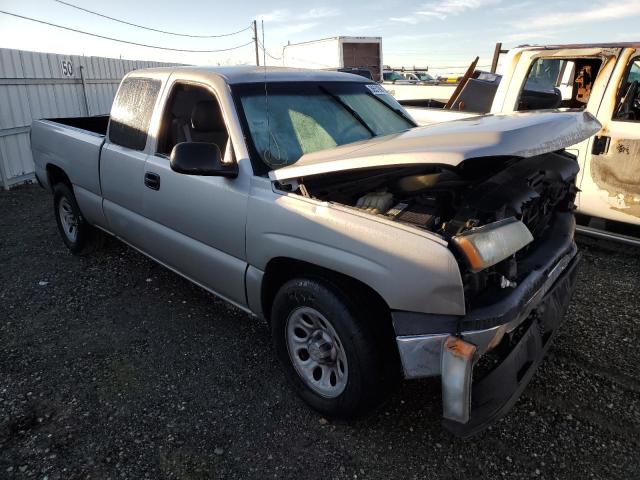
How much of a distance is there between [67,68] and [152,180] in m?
8.48

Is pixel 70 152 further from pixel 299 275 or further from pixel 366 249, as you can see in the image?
pixel 366 249

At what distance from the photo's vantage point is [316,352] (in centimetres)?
250

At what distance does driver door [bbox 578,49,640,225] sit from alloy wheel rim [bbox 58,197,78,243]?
526cm

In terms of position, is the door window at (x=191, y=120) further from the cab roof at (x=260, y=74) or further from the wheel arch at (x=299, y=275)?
the wheel arch at (x=299, y=275)

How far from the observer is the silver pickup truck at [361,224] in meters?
2.00

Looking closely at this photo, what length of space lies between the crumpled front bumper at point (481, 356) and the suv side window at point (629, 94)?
3218 mm

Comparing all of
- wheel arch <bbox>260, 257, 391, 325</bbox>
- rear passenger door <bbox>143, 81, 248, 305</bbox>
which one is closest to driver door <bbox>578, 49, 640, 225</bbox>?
wheel arch <bbox>260, 257, 391, 325</bbox>

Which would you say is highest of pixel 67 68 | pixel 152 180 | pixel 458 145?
pixel 67 68

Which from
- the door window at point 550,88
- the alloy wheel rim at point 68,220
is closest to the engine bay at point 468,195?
the door window at point 550,88

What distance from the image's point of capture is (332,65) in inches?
874

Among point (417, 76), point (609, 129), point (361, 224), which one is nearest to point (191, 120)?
point (361, 224)

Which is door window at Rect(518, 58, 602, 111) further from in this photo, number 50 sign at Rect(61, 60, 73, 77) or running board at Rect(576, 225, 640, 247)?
number 50 sign at Rect(61, 60, 73, 77)

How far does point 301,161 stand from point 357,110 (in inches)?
41.2

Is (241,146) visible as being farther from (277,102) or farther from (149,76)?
(149,76)
